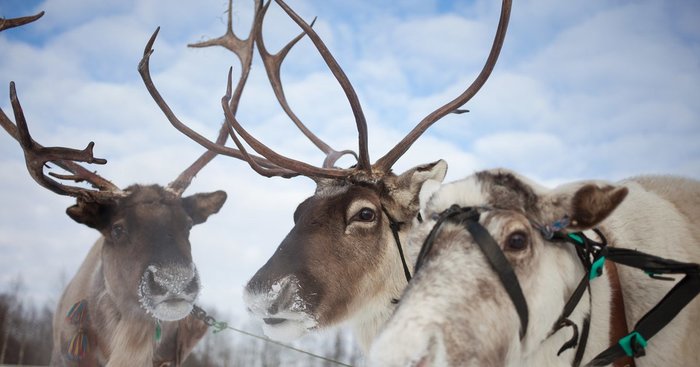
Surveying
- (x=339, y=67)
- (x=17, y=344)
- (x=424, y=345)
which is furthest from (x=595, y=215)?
(x=17, y=344)

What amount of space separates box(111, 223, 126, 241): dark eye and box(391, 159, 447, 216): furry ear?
138 inches

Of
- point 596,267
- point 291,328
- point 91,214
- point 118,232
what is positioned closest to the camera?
point 596,267

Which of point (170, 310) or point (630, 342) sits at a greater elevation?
point (630, 342)

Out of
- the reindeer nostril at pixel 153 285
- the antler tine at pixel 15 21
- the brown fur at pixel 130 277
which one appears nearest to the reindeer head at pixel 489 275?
the reindeer nostril at pixel 153 285

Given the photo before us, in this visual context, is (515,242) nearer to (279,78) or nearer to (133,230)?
(133,230)

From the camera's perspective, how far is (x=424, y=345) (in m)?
2.29

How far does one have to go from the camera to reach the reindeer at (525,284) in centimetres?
242

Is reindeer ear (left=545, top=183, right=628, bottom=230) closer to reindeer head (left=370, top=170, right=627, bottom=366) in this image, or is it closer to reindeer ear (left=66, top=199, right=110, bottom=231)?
reindeer head (left=370, top=170, right=627, bottom=366)

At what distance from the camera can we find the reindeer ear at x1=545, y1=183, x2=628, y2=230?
2674mm

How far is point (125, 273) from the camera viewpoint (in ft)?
19.8

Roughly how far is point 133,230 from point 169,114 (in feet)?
4.84

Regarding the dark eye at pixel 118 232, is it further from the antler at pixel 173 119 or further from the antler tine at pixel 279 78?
the antler tine at pixel 279 78

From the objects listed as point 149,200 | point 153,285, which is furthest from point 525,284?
point 149,200

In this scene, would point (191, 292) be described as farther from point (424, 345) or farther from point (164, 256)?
point (424, 345)
